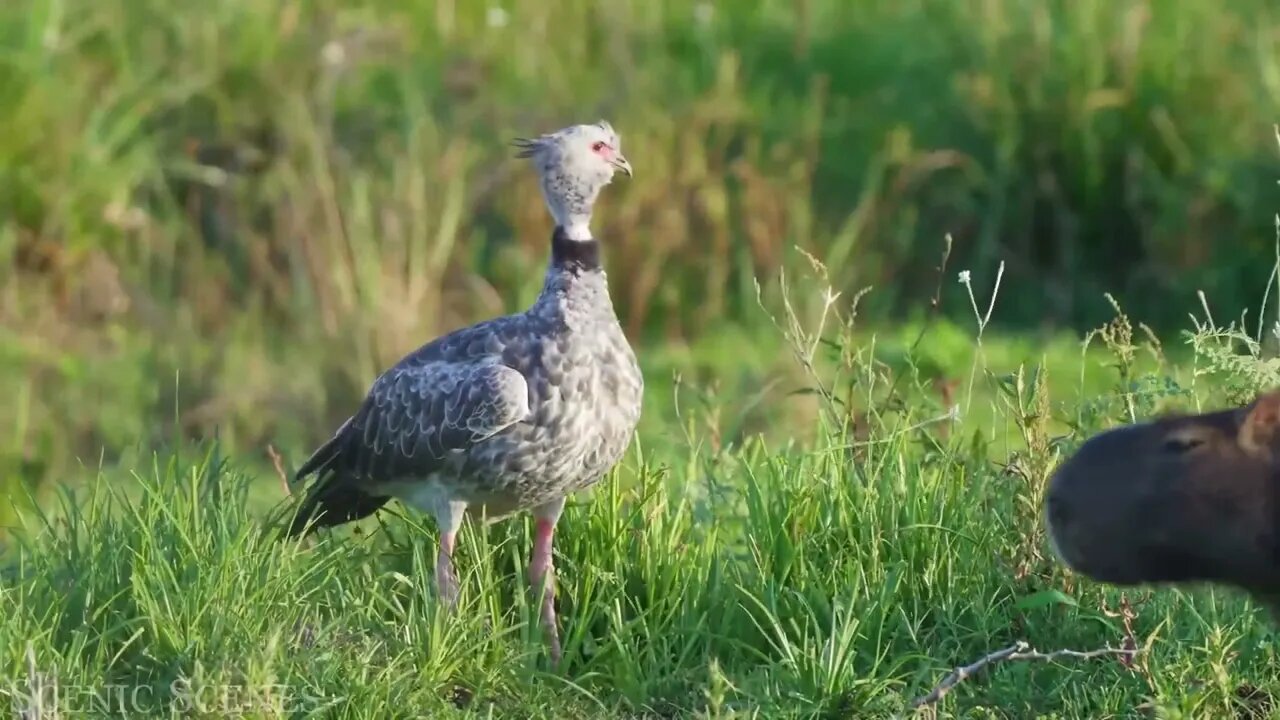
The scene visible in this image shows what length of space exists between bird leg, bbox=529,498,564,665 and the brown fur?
1324mm

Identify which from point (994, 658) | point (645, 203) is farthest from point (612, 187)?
point (994, 658)

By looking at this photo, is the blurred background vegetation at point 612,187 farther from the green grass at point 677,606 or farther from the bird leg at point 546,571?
the bird leg at point 546,571

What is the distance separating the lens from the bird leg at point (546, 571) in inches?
209

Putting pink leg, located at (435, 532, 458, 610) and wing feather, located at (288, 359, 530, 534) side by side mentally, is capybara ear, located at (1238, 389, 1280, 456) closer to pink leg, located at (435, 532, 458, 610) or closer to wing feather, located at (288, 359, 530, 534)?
wing feather, located at (288, 359, 530, 534)

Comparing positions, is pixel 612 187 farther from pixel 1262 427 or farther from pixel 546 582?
pixel 1262 427

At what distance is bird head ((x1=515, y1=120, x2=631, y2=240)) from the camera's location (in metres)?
5.54

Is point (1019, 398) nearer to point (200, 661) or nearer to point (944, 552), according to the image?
point (944, 552)

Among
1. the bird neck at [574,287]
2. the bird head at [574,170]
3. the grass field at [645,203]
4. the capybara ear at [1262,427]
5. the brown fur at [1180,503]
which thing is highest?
the bird head at [574,170]

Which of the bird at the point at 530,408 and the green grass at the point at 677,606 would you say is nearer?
the green grass at the point at 677,606

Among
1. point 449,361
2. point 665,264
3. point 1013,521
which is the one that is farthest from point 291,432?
point 1013,521

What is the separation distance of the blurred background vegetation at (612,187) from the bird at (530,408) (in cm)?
329

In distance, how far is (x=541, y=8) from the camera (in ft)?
37.1

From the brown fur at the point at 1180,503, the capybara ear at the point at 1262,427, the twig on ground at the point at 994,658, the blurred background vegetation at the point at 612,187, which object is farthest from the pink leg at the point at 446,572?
the blurred background vegetation at the point at 612,187

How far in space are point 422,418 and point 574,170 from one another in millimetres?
732
